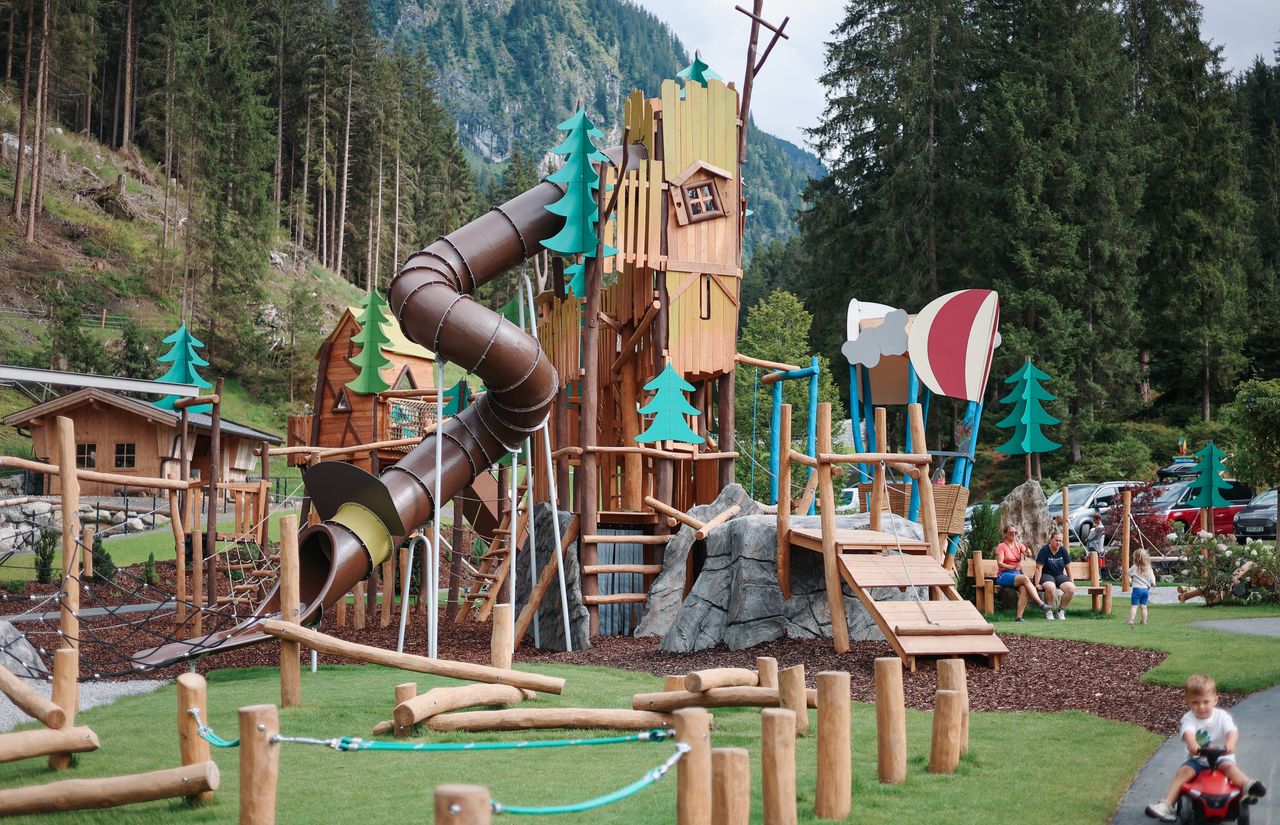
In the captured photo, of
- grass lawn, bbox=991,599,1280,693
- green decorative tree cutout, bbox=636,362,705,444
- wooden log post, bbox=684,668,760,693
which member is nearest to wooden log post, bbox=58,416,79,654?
wooden log post, bbox=684,668,760,693

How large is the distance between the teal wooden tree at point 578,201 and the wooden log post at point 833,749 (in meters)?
10.1

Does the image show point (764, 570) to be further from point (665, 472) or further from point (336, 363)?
point (336, 363)

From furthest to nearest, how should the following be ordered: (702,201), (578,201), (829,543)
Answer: (702,201) → (578,201) → (829,543)

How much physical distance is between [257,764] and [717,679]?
347cm

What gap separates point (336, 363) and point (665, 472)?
41.0 ft

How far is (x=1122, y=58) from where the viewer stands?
4072 cm

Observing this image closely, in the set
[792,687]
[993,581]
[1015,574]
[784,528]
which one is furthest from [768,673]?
[993,581]

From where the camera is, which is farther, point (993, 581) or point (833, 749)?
point (993, 581)

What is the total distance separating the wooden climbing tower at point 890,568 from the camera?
35.4 feet

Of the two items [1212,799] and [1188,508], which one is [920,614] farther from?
[1188,508]

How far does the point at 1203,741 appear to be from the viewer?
5742 millimetres

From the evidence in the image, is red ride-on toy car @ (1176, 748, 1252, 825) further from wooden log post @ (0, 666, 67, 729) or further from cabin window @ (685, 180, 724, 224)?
cabin window @ (685, 180, 724, 224)

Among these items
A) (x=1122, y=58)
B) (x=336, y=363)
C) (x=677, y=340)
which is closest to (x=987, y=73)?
(x=1122, y=58)

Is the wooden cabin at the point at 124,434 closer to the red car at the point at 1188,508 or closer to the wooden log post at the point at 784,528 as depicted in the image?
the wooden log post at the point at 784,528
